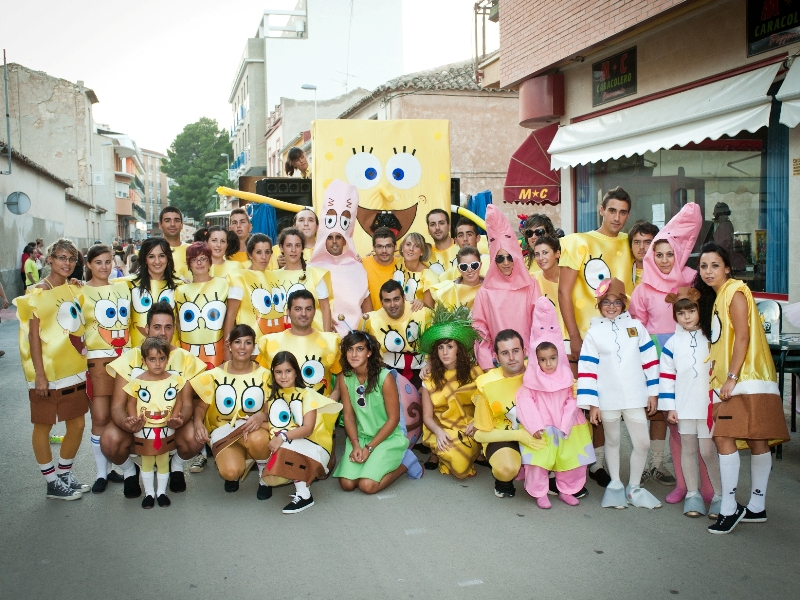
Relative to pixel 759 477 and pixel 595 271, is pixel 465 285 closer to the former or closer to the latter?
pixel 595 271

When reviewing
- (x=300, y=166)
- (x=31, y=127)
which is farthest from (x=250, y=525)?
(x=31, y=127)

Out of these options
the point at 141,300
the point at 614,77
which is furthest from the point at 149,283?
the point at 614,77

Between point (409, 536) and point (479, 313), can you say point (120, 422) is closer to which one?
point (409, 536)

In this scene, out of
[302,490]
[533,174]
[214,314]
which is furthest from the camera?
[533,174]

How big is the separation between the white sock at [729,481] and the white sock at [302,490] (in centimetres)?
239

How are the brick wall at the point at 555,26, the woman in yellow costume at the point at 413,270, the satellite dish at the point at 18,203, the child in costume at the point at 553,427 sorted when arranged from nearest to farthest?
the child in costume at the point at 553,427 < the woman in yellow costume at the point at 413,270 < the brick wall at the point at 555,26 < the satellite dish at the point at 18,203

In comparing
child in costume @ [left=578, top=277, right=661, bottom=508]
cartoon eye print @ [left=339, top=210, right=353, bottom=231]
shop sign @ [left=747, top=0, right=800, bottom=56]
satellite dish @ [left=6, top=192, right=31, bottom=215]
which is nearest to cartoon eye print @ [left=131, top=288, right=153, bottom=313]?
cartoon eye print @ [left=339, top=210, right=353, bottom=231]

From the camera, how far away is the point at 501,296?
5.28 metres

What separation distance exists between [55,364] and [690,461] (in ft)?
13.1

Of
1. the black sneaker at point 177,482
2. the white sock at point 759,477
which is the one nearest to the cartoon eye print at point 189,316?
the black sneaker at point 177,482

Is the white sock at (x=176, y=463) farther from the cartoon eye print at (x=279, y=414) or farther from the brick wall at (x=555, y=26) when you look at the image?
the brick wall at (x=555, y=26)

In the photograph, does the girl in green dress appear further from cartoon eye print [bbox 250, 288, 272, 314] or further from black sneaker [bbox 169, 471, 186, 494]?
black sneaker [bbox 169, 471, 186, 494]

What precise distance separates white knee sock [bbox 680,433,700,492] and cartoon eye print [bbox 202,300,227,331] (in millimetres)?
3194

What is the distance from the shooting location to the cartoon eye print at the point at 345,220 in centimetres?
622
